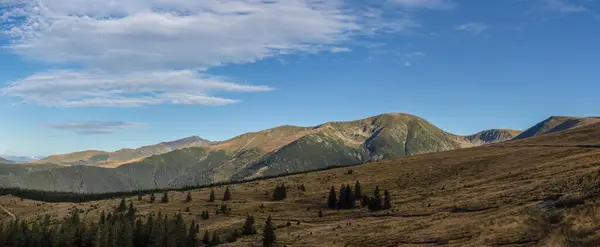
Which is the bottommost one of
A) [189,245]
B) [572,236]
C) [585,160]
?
[189,245]

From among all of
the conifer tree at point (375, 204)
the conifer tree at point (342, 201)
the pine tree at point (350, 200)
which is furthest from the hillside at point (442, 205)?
the pine tree at point (350, 200)

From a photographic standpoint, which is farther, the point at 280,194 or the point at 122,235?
the point at 280,194

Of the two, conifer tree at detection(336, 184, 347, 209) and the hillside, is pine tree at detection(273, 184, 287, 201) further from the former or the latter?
conifer tree at detection(336, 184, 347, 209)

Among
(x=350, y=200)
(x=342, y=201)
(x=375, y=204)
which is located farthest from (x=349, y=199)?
(x=375, y=204)

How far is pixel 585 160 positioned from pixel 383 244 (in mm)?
59174

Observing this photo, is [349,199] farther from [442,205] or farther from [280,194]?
[442,205]

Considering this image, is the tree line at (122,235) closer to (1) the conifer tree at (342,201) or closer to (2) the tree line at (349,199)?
(1) the conifer tree at (342,201)

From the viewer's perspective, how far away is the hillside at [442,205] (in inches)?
1860

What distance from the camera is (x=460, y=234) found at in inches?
2018

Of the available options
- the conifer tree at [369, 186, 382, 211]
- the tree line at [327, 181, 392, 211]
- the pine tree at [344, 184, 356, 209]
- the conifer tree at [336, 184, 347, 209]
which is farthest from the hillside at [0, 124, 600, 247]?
the pine tree at [344, 184, 356, 209]

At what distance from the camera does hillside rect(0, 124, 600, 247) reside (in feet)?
155

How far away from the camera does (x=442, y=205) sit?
268ft

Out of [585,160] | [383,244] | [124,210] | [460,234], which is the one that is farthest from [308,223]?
[124,210]

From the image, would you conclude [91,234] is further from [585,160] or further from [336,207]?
[585,160]
